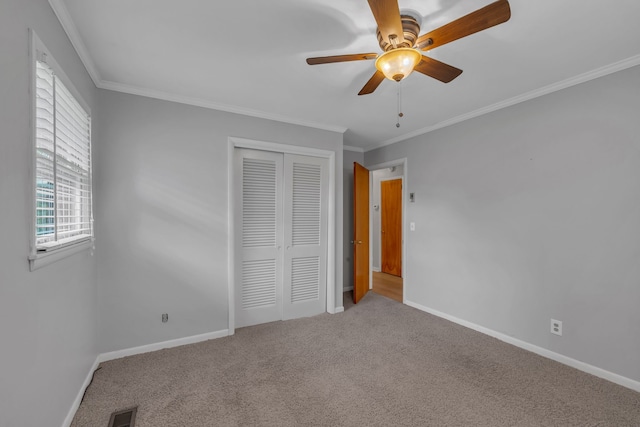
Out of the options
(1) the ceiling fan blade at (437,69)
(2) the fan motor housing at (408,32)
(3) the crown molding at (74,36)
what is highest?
(3) the crown molding at (74,36)

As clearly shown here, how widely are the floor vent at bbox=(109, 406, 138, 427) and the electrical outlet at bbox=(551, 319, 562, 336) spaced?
341 cm

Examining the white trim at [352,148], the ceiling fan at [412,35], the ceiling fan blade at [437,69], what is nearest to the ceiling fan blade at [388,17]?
the ceiling fan at [412,35]

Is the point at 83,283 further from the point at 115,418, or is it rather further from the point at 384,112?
the point at 384,112

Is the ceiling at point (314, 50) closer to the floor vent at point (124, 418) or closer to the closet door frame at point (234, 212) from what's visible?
the closet door frame at point (234, 212)

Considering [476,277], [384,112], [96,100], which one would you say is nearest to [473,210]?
[476,277]

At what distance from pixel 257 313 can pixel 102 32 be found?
9.47 feet

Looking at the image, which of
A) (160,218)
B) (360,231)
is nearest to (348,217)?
(360,231)

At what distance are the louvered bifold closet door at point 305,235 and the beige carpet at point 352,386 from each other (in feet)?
2.00

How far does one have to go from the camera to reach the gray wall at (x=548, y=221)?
7.29ft

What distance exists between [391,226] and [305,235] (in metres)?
3.03

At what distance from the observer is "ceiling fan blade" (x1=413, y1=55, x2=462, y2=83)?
1.66m

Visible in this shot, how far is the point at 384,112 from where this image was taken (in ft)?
10.6

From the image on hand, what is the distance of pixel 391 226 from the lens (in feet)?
20.1

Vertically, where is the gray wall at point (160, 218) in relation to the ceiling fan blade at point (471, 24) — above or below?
below
